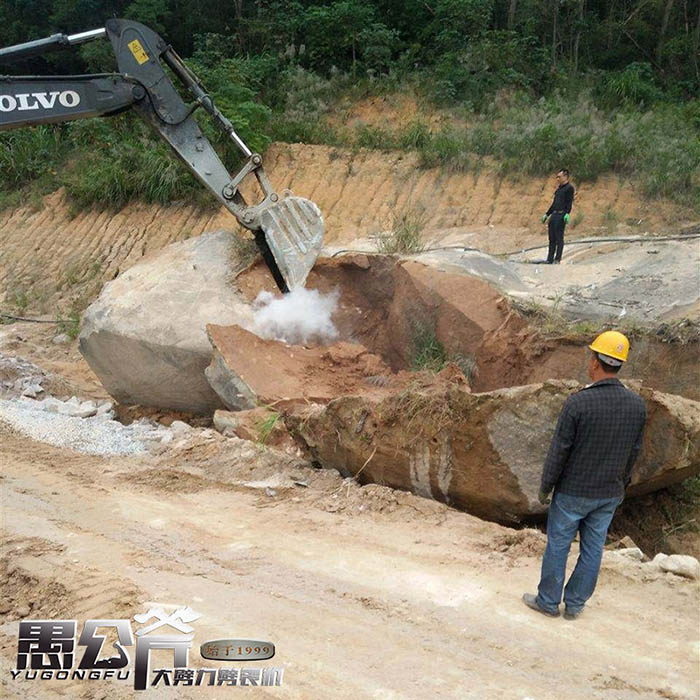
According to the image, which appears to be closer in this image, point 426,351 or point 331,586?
point 331,586

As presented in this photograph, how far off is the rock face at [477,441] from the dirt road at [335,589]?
9.0 inches

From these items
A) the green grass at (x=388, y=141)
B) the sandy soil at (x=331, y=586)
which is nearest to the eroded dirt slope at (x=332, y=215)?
the green grass at (x=388, y=141)

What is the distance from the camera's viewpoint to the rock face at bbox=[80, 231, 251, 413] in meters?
8.34

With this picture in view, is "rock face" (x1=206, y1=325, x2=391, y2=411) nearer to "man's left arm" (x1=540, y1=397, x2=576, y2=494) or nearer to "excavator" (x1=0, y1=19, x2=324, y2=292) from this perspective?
"excavator" (x1=0, y1=19, x2=324, y2=292)

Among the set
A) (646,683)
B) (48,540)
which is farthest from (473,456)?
(48,540)

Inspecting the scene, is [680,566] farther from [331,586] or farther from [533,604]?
[331,586]

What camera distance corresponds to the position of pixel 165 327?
835 centimetres

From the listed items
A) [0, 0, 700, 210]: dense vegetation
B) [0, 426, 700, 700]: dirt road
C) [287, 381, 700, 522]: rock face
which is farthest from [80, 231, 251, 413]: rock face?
[0, 0, 700, 210]: dense vegetation

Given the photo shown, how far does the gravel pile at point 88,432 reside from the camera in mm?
7586

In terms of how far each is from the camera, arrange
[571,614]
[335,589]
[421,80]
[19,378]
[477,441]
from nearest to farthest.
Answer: [571,614]
[335,589]
[477,441]
[19,378]
[421,80]

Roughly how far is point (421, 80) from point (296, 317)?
1006cm

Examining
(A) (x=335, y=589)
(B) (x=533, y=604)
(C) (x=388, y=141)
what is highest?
(C) (x=388, y=141)

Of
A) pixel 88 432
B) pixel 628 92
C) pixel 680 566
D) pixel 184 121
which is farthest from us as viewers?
pixel 628 92

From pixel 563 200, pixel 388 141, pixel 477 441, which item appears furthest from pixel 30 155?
pixel 477 441
